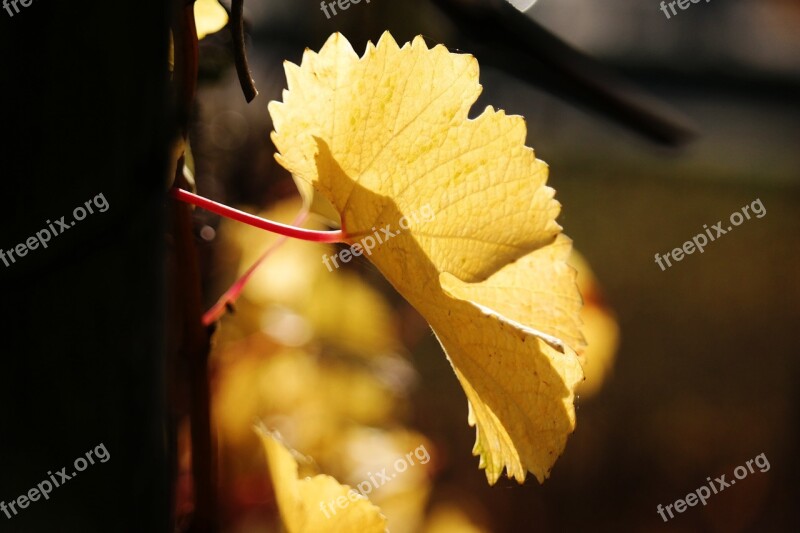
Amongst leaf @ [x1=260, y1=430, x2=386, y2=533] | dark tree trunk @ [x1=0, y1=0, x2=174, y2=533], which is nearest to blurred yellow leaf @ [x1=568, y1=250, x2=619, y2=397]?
leaf @ [x1=260, y1=430, x2=386, y2=533]

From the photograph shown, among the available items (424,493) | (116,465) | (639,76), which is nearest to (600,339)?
(424,493)

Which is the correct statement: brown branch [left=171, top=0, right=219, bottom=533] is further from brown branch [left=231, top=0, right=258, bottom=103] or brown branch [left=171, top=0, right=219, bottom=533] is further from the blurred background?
the blurred background

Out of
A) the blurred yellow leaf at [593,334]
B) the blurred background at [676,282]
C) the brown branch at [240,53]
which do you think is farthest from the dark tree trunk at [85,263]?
the blurred background at [676,282]

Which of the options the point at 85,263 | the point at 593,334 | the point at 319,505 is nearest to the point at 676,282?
the point at 593,334

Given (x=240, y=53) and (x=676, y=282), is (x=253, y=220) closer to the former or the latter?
(x=240, y=53)

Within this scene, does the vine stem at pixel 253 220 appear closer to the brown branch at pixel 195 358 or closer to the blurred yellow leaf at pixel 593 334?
the brown branch at pixel 195 358

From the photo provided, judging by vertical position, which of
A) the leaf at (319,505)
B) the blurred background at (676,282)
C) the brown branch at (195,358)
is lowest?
the blurred background at (676,282)
